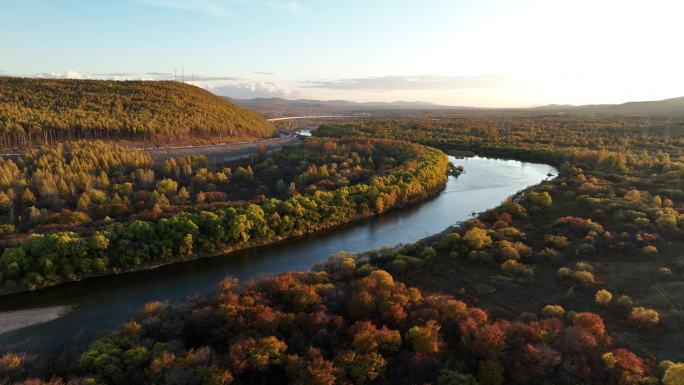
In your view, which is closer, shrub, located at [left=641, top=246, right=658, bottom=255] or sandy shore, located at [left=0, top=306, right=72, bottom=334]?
sandy shore, located at [left=0, top=306, right=72, bottom=334]

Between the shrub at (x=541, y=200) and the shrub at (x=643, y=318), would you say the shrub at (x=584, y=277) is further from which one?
the shrub at (x=541, y=200)

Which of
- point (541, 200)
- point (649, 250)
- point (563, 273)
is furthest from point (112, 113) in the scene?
point (649, 250)

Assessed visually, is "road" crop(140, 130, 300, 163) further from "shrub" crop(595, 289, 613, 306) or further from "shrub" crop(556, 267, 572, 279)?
"shrub" crop(595, 289, 613, 306)

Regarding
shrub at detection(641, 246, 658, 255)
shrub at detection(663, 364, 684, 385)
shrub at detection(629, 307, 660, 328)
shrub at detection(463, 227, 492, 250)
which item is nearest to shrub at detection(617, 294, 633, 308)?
shrub at detection(629, 307, 660, 328)

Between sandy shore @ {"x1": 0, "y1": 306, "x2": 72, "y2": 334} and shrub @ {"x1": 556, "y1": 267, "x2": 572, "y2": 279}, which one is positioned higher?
shrub @ {"x1": 556, "y1": 267, "x2": 572, "y2": 279}

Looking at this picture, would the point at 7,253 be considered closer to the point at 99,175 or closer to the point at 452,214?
the point at 99,175

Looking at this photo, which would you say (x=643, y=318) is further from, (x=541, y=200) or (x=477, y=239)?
(x=541, y=200)

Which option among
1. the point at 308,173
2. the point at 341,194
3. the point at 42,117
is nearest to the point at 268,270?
the point at 341,194
